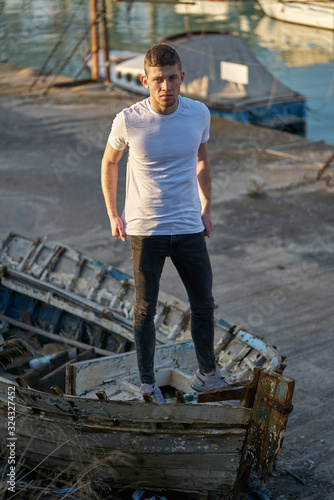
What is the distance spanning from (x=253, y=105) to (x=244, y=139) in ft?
9.59

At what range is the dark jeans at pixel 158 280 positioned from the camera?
4445 mm

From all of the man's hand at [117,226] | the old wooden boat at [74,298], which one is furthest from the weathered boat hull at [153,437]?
the old wooden boat at [74,298]

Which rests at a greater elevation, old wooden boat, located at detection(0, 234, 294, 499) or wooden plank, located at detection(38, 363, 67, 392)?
old wooden boat, located at detection(0, 234, 294, 499)

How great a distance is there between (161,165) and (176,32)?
40.4 meters

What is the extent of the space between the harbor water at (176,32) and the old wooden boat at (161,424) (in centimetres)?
1948

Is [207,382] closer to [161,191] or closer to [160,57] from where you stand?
[161,191]

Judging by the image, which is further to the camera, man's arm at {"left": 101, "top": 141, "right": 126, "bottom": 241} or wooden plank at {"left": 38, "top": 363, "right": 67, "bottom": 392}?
wooden plank at {"left": 38, "top": 363, "right": 67, "bottom": 392}

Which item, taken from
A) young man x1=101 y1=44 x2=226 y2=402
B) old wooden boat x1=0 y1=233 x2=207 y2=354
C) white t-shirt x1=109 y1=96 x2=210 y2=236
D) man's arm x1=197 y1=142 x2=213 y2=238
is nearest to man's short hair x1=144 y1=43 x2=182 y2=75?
young man x1=101 y1=44 x2=226 y2=402

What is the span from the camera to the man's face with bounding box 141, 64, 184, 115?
4.14 m

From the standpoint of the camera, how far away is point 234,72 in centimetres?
2003

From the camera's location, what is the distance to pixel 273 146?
55.5ft

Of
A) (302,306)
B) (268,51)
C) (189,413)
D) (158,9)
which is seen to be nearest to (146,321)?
(189,413)

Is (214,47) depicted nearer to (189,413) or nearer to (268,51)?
(268,51)

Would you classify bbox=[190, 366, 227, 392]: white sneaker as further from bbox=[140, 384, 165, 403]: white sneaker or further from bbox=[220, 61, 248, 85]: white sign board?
bbox=[220, 61, 248, 85]: white sign board
